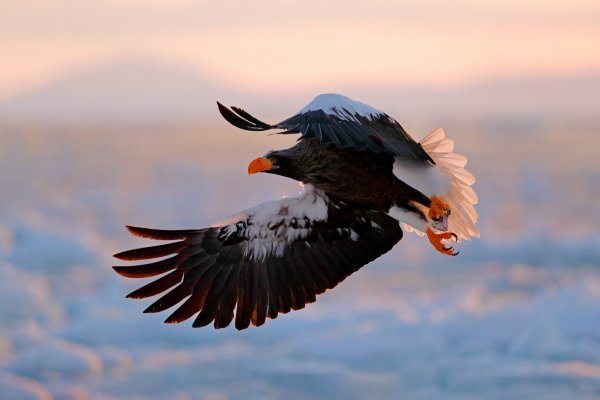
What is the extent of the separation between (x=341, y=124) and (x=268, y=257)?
1.90 meters

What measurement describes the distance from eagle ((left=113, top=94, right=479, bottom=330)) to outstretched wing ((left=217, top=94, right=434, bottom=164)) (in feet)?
1.51

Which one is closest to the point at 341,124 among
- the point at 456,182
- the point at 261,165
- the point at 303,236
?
the point at 261,165

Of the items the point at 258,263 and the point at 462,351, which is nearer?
the point at 258,263

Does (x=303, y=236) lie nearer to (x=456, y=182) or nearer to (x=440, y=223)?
(x=440, y=223)

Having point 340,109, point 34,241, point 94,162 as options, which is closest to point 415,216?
point 340,109

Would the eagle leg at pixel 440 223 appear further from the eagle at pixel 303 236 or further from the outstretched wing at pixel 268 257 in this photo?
the outstretched wing at pixel 268 257

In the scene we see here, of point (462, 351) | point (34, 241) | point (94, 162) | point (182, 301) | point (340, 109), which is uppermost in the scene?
point (94, 162)

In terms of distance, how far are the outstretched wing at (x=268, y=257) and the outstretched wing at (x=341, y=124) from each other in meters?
1.21

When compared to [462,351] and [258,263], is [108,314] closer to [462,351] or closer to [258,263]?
[462,351]

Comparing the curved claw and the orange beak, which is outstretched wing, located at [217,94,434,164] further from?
the curved claw

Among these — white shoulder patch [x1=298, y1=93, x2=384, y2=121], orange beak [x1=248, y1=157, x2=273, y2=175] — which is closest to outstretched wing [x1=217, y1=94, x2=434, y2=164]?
white shoulder patch [x1=298, y1=93, x2=384, y2=121]

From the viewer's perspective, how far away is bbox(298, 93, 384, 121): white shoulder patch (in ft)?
23.1

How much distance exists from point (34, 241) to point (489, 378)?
7.77 metres

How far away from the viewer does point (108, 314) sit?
49.0ft
